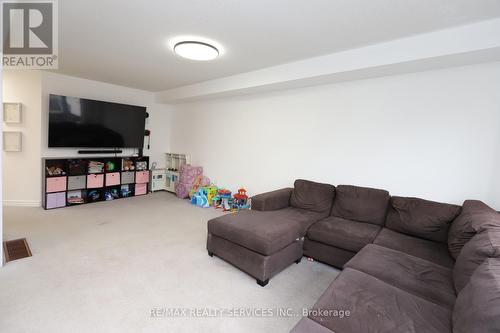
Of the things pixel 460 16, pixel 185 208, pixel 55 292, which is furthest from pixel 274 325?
pixel 185 208

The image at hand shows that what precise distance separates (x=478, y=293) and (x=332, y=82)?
2932 millimetres

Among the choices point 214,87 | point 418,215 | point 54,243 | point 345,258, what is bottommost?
point 54,243

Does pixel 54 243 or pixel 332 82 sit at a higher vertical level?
pixel 332 82

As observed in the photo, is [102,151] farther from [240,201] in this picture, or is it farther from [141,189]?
[240,201]

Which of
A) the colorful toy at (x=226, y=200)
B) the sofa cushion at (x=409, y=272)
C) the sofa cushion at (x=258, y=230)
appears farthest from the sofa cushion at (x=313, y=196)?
the colorful toy at (x=226, y=200)

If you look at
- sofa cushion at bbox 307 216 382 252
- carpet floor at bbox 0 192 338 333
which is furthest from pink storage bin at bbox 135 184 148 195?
sofa cushion at bbox 307 216 382 252

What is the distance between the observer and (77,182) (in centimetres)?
465

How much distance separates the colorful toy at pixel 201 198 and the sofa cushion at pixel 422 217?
3213 millimetres

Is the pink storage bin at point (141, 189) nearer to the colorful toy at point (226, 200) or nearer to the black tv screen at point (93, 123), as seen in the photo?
the black tv screen at point (93, 123)

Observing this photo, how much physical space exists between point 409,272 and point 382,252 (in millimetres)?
292

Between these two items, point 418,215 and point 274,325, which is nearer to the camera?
point 274,325

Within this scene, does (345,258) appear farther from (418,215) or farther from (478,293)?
(478,293)

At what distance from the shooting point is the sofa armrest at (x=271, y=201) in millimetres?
3145

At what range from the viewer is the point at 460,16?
2041 millimetres
